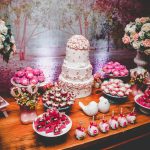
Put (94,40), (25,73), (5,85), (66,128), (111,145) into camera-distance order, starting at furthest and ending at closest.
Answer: (94,40), (5,85), (25,73), (111,145), (66,128)

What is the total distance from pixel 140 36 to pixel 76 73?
1019mm

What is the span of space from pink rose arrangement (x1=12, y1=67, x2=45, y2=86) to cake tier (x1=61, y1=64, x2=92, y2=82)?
34cm

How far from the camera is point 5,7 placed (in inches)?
127

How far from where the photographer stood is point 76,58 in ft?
11.4

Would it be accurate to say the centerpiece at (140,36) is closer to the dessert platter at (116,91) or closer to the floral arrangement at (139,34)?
the floral arrangement at (139,34)

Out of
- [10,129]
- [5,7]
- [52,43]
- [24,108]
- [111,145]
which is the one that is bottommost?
[111,145]

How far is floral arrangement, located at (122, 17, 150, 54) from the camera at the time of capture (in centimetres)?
364

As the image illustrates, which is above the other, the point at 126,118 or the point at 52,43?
the point at 52,43

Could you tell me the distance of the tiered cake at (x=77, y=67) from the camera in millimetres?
3436

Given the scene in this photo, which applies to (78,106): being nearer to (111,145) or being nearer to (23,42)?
(111,145)

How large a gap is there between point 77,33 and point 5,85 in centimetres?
122

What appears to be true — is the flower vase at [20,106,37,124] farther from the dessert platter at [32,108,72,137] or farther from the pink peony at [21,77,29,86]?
the pink peony at [21,77,29,86]

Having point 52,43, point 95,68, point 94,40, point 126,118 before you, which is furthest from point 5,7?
point 126,118

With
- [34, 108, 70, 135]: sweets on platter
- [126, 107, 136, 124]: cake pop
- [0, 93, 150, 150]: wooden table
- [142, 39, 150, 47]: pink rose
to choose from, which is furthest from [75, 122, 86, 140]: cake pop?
[142, 39, 150, 47]: pink rose
